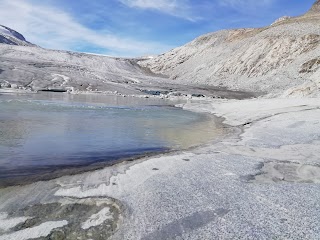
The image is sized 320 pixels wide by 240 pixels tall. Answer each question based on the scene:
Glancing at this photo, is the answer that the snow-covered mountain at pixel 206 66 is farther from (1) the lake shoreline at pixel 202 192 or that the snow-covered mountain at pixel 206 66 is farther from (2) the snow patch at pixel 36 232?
(2) the snow patch at pixel 36 232

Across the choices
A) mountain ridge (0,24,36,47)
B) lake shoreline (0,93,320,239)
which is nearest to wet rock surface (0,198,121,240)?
lake shoreline (0,93,320,239)

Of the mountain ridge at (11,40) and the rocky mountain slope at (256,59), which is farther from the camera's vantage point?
the mountain ridge at (11,40)

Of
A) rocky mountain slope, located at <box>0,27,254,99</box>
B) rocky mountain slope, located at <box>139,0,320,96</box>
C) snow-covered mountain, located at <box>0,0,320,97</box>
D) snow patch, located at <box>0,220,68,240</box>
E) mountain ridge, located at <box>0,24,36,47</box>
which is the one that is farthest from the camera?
mountain ridge, located at <box>0,24,36,47</box>

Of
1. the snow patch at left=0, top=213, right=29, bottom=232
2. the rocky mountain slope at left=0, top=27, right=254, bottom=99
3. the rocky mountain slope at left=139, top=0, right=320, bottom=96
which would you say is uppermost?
the rocky mountain slope at left=139, top=0, right=320, bottom=96

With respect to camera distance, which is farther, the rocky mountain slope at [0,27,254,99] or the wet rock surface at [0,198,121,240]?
the rocky mountain slope at [0,27,254,99]

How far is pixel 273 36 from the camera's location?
6900 centimetres

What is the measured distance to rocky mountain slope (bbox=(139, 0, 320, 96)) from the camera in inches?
2148

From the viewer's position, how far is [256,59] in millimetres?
65250

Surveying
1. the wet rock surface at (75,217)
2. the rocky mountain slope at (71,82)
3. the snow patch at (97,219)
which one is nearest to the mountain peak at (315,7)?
the rocky mountain slope at (71,82)

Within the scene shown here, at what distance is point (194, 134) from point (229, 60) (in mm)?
59035

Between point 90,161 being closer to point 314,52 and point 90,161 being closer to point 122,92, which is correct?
point 122,92

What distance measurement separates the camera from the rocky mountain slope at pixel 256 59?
54.6m

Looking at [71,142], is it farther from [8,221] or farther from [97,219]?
[97,219]

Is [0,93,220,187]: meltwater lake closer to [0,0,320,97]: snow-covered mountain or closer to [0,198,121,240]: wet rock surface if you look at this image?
[0,198,121,240]: wet rock surface
